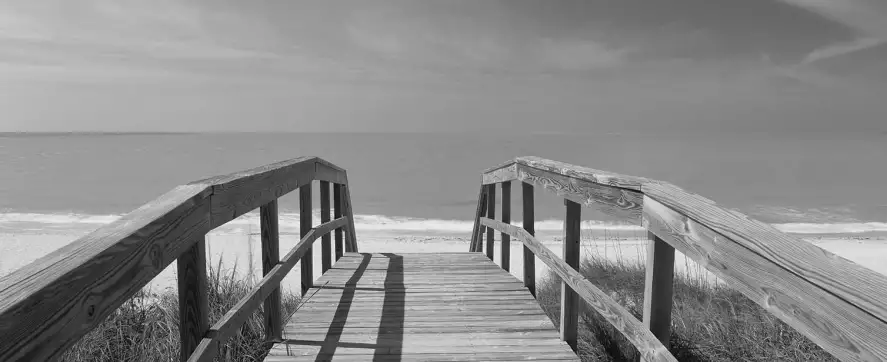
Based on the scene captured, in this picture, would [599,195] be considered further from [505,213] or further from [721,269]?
[505,213]

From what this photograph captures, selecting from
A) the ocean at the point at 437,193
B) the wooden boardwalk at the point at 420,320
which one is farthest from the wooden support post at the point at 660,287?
the ocean at the point at 437,193

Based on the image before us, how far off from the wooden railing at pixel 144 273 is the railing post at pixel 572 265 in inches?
66.4

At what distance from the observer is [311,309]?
12.6ft

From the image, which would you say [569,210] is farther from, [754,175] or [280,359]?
[754,175]

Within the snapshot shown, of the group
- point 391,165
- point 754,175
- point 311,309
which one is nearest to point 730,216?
point 311,309

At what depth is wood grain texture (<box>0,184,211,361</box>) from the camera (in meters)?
0.97

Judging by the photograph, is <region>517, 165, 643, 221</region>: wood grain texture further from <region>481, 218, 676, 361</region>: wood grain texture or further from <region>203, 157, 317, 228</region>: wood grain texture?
<region>203, 157, 317, 228</region>: wood grain texture

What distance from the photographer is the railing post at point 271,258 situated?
312 cm

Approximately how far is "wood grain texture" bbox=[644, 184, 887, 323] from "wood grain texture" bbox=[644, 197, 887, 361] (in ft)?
0.05

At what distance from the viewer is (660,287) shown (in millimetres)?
2057

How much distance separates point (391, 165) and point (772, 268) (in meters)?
43.3

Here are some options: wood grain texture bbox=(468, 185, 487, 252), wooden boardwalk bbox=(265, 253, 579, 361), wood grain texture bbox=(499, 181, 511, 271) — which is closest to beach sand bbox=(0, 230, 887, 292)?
wood grain texture bbox=(468, 185, 487, 252)

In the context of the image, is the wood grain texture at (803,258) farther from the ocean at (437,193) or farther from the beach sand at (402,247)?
the ocean at (437,193)

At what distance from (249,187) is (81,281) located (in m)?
1.57
